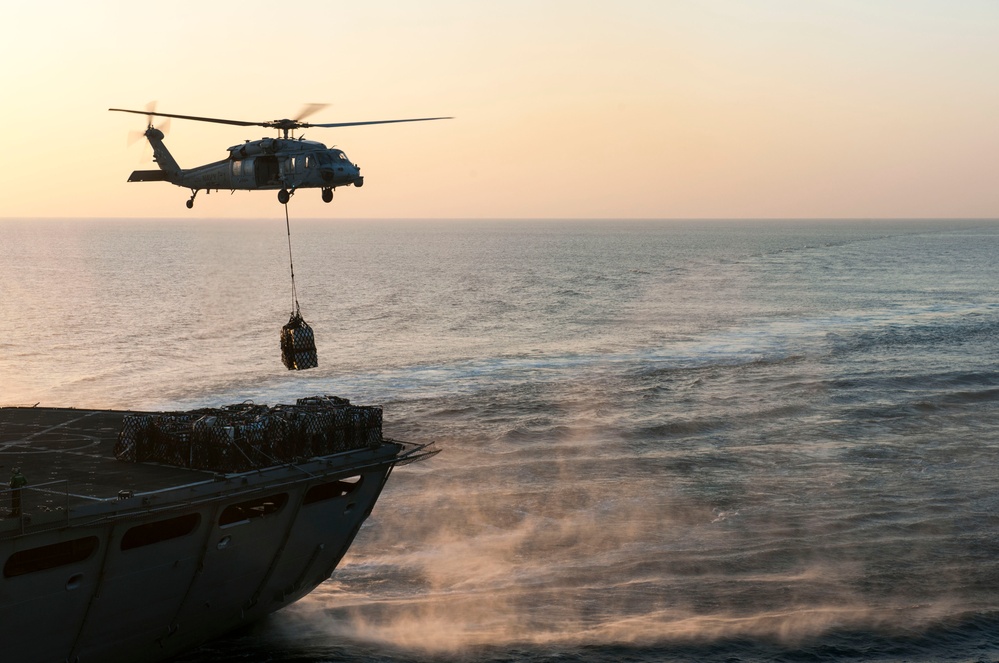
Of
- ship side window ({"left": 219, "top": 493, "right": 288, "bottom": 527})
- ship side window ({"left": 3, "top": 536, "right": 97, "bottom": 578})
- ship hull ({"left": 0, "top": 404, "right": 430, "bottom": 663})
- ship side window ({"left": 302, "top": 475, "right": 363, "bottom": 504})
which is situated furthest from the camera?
ship side window ({"left": 302, "top": 475, "right": 363, "bottom": 504})

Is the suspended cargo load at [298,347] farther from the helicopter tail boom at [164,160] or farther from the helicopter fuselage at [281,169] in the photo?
the helicopter tail boom at [164,160]

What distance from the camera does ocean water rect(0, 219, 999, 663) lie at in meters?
31.6

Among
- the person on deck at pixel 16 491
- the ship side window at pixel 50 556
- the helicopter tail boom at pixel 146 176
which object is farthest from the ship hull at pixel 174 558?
the helicopter tail boom at pixel 146 176

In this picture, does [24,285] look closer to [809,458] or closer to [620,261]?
[620,261]

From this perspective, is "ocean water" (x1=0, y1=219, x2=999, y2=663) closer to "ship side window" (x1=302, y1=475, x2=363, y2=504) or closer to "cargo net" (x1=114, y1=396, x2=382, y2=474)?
"ship side window" (x1=302, y1=475, x2=363, y2=504)

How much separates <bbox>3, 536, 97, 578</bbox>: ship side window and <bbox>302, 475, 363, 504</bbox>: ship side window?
7312 mm

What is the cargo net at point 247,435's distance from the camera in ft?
98.5

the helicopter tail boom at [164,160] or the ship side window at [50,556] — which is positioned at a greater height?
the helicopter tail boom at [164,160]

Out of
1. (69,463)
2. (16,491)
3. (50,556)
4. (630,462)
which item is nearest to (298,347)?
(69,463)

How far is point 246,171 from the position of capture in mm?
35375

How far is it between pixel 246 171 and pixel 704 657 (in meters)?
21.8

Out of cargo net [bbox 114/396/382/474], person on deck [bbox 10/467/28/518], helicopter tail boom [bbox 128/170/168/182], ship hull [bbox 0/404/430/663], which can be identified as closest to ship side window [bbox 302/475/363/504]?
ship hull [bbox 0/404/430/663]

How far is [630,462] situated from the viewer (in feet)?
160

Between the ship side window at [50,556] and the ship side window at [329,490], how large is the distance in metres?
7.31
